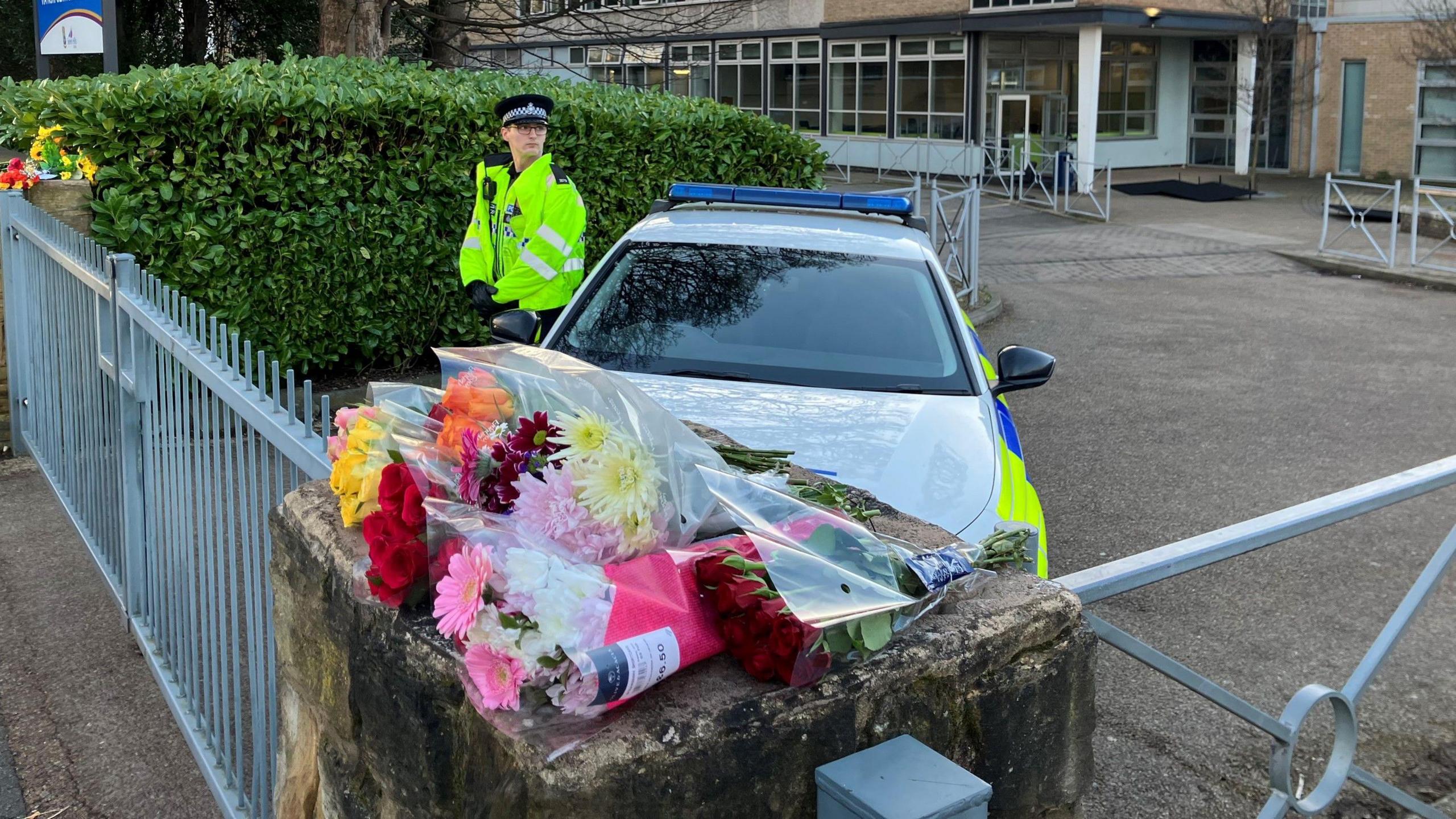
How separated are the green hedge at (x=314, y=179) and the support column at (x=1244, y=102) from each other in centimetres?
2471

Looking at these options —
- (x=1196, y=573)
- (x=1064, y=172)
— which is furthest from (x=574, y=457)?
(x=1064, y=172)

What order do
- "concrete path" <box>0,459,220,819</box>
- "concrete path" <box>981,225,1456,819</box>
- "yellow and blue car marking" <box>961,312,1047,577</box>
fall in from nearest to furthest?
"concrete path" <box>0,459,220,819</box> → "yellow and blue car marking" <box>961,312,1047,577</box> → "concrete path" <box>981,225,1456,819</box>

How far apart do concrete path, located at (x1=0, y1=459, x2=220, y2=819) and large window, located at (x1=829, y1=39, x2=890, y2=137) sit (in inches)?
1233

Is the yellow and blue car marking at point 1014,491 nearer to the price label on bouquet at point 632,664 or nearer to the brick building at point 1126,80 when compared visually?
the price label on bouquet at point 632,664

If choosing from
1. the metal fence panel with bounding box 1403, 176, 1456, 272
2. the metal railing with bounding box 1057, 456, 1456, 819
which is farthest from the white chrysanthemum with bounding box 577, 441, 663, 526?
the metal fence panel with bounding box 1403, 176, 1456, 272

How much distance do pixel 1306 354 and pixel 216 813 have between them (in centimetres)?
1019

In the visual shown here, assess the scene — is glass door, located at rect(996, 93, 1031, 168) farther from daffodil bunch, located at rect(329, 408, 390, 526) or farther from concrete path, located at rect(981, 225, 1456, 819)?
daffodil bunch, located at rect(329, 408, 390, 526)

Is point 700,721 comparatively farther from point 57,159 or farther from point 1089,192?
point 1089,192

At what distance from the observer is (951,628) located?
193cm

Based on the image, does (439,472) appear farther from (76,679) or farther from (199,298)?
(199,298)

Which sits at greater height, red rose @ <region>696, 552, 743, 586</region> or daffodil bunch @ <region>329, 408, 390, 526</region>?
daffodil bunch @ <region>329, 408, 390, 526</region>

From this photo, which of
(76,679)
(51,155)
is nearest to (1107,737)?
(76,679)

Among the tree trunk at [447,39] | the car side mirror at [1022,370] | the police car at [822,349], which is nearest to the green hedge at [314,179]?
the police car at [822,349]

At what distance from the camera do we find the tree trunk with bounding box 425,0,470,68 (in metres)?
15.0
